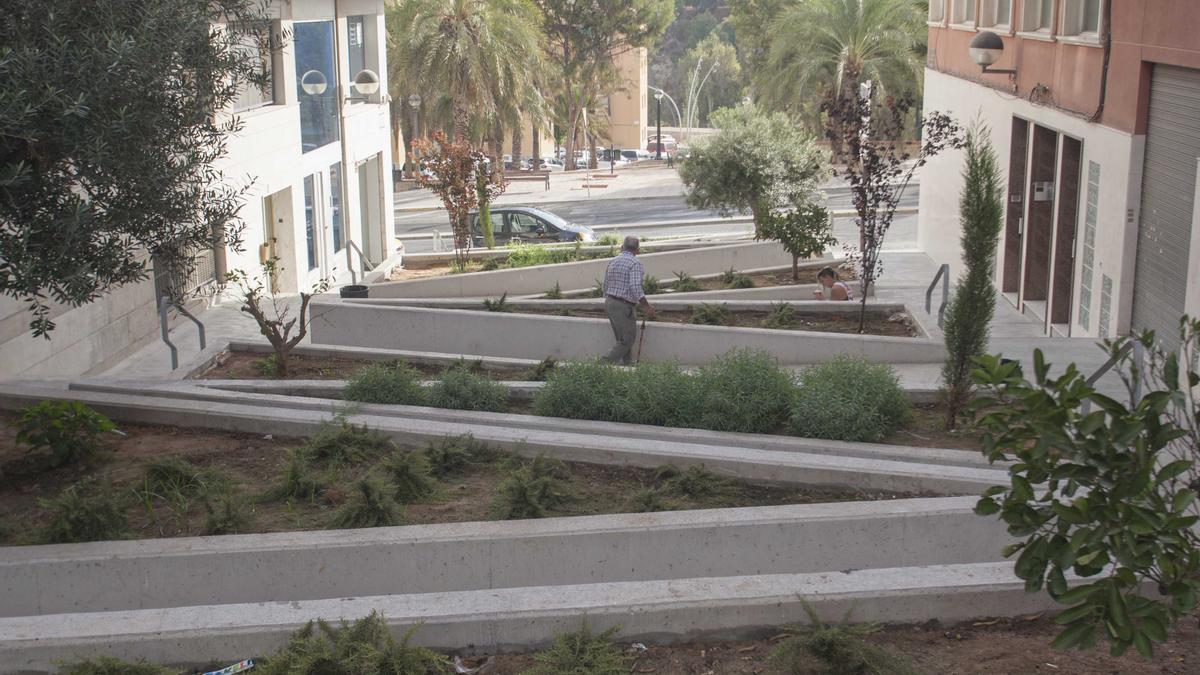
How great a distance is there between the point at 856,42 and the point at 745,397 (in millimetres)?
32386

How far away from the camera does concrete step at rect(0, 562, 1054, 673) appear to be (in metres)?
4.66

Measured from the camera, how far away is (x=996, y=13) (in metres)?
19.3

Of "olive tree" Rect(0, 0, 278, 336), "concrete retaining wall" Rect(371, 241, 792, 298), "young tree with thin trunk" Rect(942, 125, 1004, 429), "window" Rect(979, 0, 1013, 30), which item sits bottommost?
"concrete retaining wall" Rect(371, 241, 792, 298)

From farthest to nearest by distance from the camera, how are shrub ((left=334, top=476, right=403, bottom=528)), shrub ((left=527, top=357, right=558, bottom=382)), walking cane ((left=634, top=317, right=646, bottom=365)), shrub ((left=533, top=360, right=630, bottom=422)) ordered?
walking cane ((left=634, top=317, right=646, bottom=365)) → shrub ((left=527, top=357, right=558, bottom=382)) → shrub ((left=533, top=360, right=630, bottom=422)) → shrub ((left=334, top=476, right=403, bottom=528))

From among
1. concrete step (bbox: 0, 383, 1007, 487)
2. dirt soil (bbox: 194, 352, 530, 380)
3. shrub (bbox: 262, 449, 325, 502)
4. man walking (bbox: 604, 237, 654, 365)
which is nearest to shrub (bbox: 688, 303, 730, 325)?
man walking (bbox: 604, 237, 654, 365)

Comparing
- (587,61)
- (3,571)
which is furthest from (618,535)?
(587,61)

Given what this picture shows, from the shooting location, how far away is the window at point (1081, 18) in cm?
1423

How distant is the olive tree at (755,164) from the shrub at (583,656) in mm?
17781

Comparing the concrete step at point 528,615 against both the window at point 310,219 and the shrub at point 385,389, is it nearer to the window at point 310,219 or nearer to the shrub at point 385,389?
the shrub at point 385,389

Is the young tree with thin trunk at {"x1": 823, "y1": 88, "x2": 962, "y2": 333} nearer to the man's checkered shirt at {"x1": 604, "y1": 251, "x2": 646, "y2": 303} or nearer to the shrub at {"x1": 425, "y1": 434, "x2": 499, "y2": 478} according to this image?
the man's checkered shirt at {"x1": 604, "y1": 251, "x2": 646, "y2": 303}

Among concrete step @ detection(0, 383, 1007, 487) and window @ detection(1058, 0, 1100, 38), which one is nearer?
concrete step @ detection(0, 383, 1007, 487)

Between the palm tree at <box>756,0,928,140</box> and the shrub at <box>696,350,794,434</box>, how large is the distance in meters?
29.9

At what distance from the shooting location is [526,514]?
621 cm

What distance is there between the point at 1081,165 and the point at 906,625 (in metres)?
11.3
